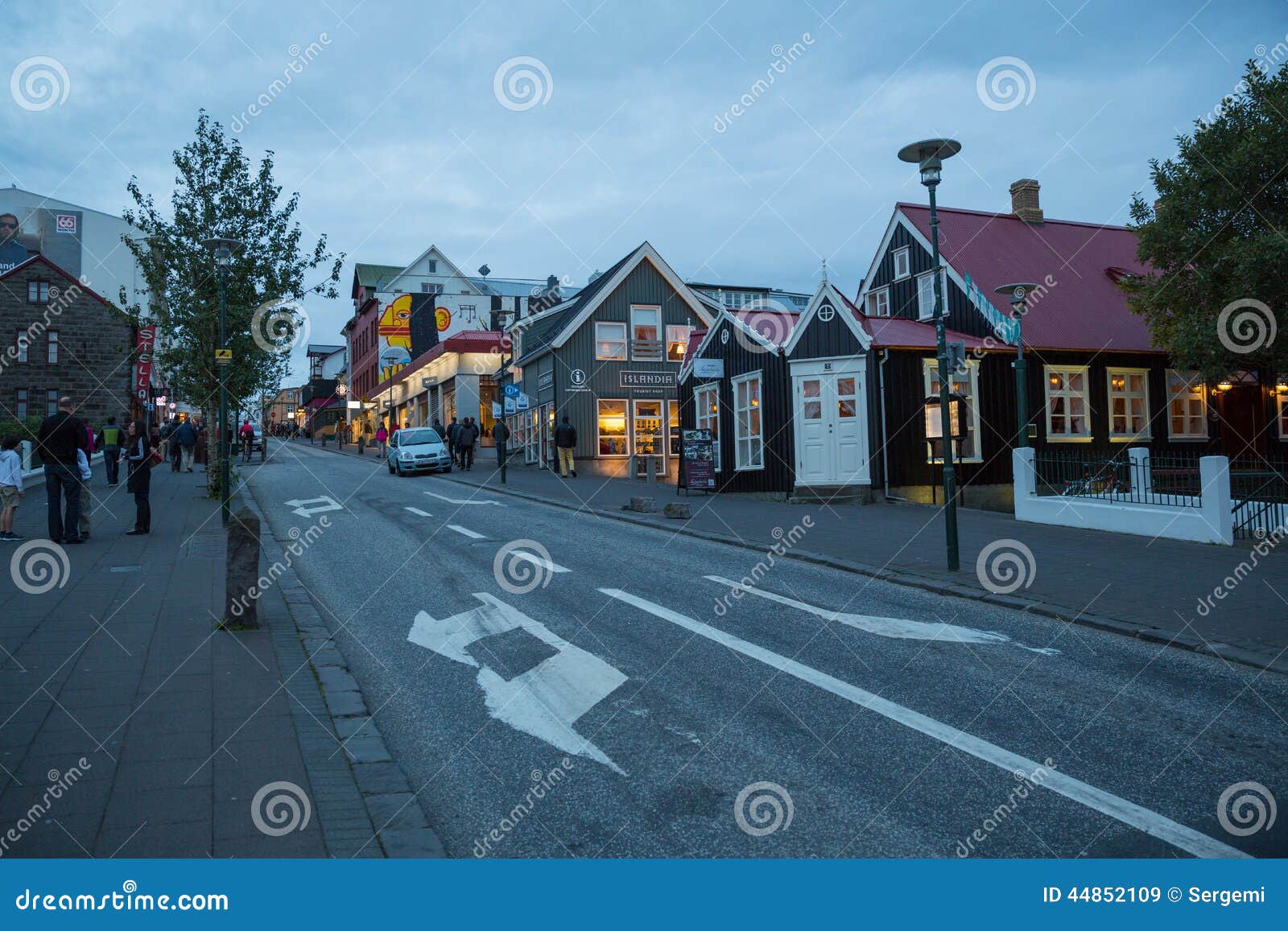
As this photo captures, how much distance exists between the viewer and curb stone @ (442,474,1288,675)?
7430 millimetres

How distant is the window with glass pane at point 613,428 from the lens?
120 feet

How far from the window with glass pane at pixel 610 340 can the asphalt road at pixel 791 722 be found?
26.8 m

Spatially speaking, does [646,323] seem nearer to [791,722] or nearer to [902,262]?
[902,262]

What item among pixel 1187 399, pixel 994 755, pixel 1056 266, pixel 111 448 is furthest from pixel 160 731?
pixel 1056 266

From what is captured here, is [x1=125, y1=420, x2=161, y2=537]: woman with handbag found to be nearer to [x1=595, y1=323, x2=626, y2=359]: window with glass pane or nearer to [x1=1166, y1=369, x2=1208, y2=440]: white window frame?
[x1=595, y1=323, x2=626, y2=359]: window with glass pane

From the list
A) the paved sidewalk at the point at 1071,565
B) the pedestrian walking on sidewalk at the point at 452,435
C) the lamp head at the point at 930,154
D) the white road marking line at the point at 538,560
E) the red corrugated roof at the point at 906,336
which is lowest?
the paved sidewalk at the point at 1071,565

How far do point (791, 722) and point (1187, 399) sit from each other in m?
25.1

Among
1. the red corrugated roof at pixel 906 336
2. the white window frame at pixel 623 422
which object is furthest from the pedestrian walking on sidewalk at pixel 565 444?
the red corrugated roof at pixel 906 336

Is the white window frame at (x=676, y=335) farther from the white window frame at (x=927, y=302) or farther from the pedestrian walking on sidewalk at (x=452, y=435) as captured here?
the white window frame at (x=927, y=302)

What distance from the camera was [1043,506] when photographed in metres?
17.7

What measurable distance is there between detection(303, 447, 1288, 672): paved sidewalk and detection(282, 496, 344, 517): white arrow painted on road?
5.12 m

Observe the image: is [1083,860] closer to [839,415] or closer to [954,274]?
[839,415]

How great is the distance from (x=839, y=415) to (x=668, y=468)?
1499 centimetres

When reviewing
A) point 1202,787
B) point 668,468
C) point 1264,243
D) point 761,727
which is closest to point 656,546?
point 761,727
